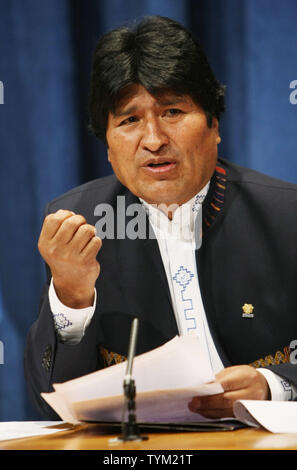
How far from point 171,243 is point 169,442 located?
27.5 inches

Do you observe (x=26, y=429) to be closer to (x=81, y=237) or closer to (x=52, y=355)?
(x=52, y=355)

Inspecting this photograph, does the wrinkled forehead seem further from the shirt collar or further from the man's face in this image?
the shirt collar

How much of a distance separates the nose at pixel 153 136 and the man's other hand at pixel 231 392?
477mm

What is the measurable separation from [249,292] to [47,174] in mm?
720

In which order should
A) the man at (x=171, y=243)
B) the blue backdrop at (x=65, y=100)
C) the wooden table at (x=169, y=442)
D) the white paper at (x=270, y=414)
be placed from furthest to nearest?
1. the blue backdrop at (x=65, y=100)
2. the man at (x=171, y=243)
3. the white paper at (x=270, y=414)
4. the wooden table at (x=169, y=442)

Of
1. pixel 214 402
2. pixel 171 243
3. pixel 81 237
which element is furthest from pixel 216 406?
pixel 171 243

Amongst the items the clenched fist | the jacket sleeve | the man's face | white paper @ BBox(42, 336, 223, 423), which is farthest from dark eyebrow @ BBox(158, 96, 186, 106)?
white paper @ BBox(42, 336, 223, 423)

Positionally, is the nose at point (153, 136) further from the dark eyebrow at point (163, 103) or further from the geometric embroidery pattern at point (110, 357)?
the geometric embroidery pattern at point (110, 357)

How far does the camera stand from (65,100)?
1874 millimetres

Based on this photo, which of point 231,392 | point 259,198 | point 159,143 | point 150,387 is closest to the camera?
point 150,387

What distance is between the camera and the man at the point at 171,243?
1.33 m

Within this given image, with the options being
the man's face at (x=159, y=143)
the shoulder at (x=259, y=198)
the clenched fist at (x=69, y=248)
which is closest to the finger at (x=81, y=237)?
the clenched fist at (x=69, y=248)
